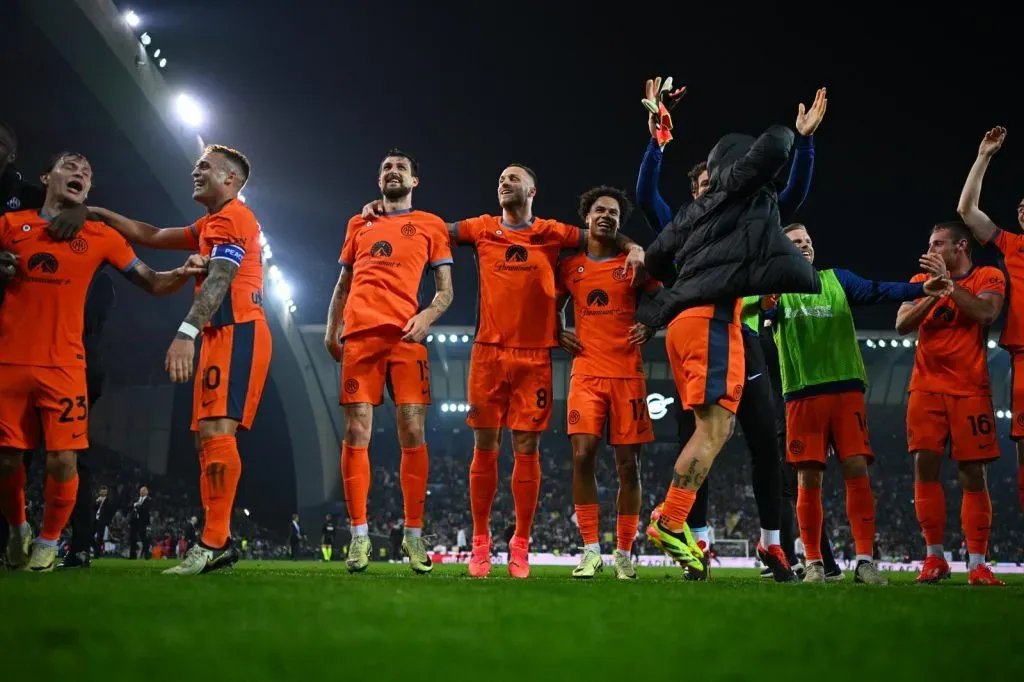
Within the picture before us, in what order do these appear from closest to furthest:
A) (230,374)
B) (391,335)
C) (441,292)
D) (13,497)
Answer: (230,374) → (13,497) → (391,335) → (441,292)

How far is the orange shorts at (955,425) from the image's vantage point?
6.75m

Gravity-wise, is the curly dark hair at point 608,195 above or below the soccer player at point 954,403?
above

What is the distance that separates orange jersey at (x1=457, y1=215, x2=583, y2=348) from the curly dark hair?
32 centimetres

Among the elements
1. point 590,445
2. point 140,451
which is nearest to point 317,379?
point 140,451

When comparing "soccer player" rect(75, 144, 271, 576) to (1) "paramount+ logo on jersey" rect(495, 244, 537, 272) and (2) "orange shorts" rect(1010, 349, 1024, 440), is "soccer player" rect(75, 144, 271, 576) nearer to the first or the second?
(1) "paramount+ logo on jersey" rect(495, 244, 537, 272)

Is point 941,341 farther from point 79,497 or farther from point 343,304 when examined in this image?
point 79,497

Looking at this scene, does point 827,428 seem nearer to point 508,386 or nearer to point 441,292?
point 508,386

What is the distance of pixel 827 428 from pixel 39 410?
541 centimetres

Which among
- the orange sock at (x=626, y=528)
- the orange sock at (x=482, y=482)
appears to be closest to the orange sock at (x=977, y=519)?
the orange sock at (x=626, y=528)

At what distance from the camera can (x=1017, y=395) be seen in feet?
22.4

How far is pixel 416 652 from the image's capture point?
2094mm

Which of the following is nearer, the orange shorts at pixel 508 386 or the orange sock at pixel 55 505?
the orange sock at pixel 55 505

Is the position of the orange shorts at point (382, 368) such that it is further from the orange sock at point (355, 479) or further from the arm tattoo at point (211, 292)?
the arm tattoo at point (211, 292)

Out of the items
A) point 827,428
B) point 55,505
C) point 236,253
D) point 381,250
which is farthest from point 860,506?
point 55,505
